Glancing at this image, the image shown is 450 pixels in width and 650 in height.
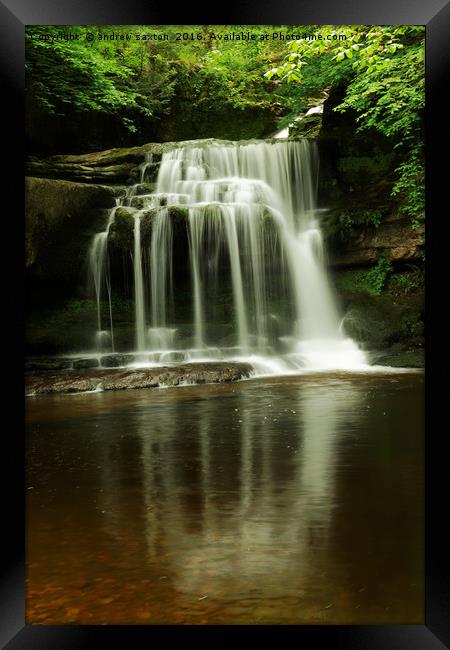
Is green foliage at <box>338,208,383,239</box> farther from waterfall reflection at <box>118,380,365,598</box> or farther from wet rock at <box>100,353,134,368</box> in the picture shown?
waterfall reflection at <box>118,380,365,598</box>

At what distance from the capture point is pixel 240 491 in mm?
2959

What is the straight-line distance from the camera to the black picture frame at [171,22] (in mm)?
2035

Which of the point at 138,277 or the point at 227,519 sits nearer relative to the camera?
the point at 227,519

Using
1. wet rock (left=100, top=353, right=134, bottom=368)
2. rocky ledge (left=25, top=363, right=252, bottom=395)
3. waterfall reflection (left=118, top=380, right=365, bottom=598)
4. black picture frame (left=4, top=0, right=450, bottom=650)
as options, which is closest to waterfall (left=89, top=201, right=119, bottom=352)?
wet rock (left=100, top=353, right=134, bottom=368)

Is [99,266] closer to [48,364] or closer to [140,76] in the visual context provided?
[48,364]

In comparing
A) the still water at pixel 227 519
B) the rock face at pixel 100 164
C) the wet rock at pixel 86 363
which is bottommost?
the still water at pixel 227 519

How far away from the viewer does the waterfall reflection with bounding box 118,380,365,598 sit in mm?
2125

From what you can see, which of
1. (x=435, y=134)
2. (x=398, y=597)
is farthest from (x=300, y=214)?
(x=398, y=597)

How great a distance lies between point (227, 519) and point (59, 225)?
694 centimetres

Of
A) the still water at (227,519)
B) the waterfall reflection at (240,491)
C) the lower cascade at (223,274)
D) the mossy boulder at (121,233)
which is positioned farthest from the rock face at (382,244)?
the still water at (227,519)

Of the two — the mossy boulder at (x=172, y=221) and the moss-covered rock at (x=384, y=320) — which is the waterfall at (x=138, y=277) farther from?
the moss-covered rock at (x=384, y=320)

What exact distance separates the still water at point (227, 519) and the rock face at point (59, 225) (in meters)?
4.37

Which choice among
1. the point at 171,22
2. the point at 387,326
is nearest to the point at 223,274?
the point at 387,326

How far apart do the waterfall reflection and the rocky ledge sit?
1.37m
